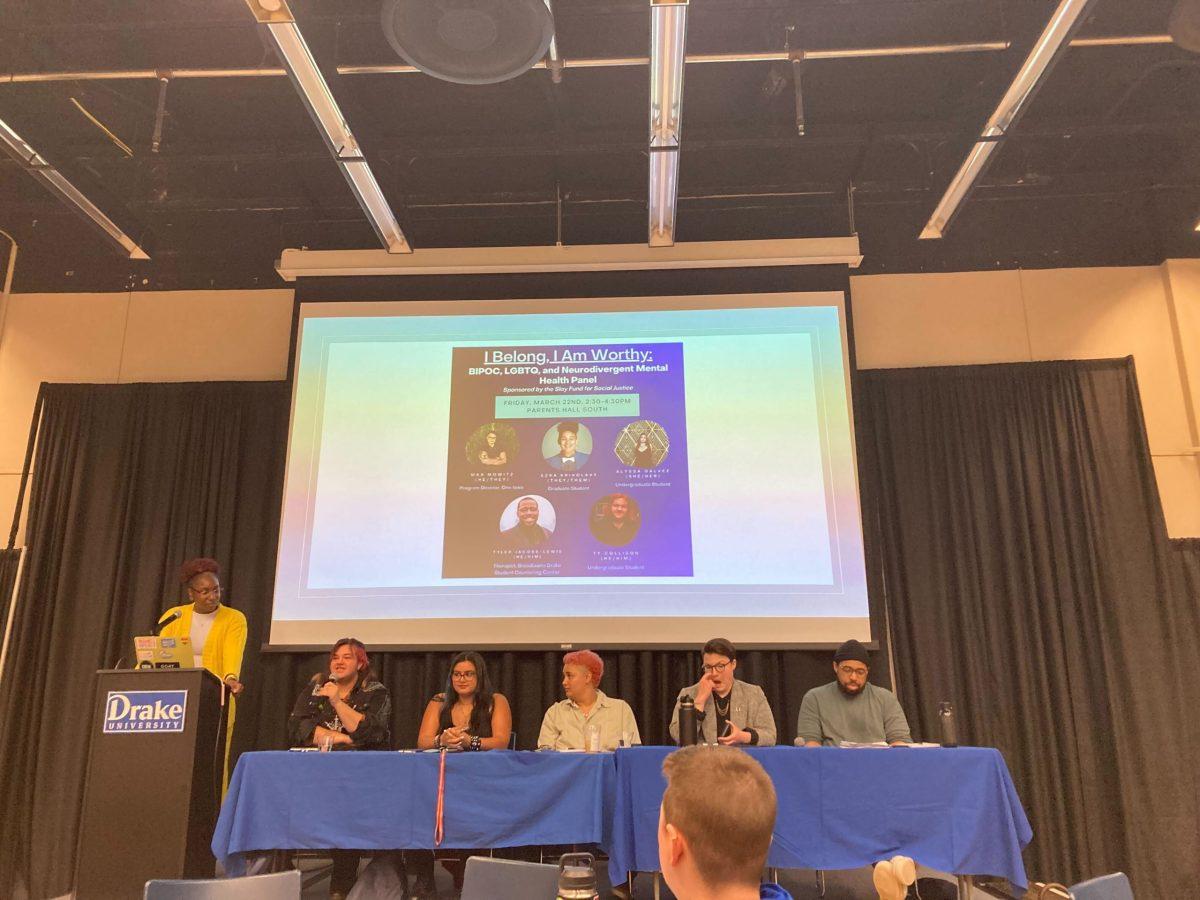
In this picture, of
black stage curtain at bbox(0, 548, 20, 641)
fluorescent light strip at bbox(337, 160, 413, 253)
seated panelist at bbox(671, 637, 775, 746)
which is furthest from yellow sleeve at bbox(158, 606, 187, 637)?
seated panelist at bbox(671, 637, 775, 746)

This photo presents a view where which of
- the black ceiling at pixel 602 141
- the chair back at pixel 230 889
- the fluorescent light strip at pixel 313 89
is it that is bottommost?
the chair back at pixel 230 889

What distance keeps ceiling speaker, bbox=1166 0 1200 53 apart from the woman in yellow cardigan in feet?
15.9

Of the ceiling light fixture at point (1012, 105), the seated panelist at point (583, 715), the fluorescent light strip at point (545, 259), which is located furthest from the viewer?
the fluorescent light strip at point (545, 259)

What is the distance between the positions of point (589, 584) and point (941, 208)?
9.53 feet

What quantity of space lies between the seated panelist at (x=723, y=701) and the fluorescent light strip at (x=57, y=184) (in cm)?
419

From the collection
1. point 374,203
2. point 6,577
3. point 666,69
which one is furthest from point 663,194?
point 6,577

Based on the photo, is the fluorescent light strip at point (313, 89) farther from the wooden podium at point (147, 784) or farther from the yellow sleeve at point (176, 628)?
the wooden podium at point (147, 784)

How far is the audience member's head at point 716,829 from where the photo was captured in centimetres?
126

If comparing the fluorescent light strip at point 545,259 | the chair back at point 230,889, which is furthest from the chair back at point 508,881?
the fluorescent light strip at point 545,259

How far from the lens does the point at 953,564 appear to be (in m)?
5.45

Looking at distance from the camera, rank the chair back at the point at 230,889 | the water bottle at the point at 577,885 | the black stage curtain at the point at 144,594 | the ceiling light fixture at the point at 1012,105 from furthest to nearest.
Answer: the black stage curtain at the point at 144,594 < the ceiling light fixture at the point at 1012,105 < the chair back at the point at 230,889 < the water bottle at the point at 577,885

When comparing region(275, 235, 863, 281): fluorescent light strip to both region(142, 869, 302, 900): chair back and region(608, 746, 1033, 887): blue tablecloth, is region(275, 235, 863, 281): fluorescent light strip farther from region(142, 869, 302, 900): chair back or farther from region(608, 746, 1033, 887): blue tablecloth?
region(142, 869, 302, 900): chair back

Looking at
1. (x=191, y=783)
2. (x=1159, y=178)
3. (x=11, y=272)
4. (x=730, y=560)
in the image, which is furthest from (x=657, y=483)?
(x=11, y=272)

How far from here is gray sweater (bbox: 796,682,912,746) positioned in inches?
164
